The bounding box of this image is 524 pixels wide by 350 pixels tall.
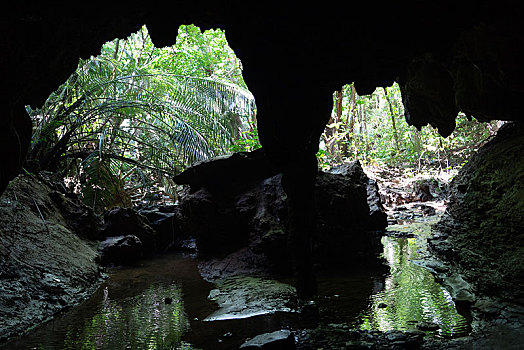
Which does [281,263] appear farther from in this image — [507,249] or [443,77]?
[443,77]

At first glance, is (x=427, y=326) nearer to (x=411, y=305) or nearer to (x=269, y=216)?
(x=411, y=305)

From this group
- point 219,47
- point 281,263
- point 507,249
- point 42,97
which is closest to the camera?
point 42,97

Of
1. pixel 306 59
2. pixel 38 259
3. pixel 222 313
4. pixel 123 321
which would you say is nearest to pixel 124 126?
pixel 38 259

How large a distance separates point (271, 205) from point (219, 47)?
43.7 feet

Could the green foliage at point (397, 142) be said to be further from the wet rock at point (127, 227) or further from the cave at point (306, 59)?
the cave at point (306, 59)

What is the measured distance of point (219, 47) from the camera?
733 inches

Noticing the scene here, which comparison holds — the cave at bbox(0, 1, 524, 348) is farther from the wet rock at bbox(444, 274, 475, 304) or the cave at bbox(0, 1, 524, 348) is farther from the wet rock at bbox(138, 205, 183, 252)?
the wet rock at bbox(138, 205, 183, 252)

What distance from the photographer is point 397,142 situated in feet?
64.2

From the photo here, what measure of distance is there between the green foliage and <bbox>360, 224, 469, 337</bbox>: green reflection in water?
32.3 ft

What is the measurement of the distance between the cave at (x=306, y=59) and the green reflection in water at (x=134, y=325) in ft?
2.20

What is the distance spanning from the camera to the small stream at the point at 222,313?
3.96 m

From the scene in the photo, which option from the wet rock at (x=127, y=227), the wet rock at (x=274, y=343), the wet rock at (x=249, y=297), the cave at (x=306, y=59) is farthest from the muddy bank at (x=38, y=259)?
the wet rock at (x=274, y=343)

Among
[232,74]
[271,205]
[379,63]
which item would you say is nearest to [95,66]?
[271,205]

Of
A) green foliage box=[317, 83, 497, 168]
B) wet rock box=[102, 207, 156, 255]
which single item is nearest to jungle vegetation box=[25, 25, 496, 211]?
wet rock box=[102, 207, 156, 255]
